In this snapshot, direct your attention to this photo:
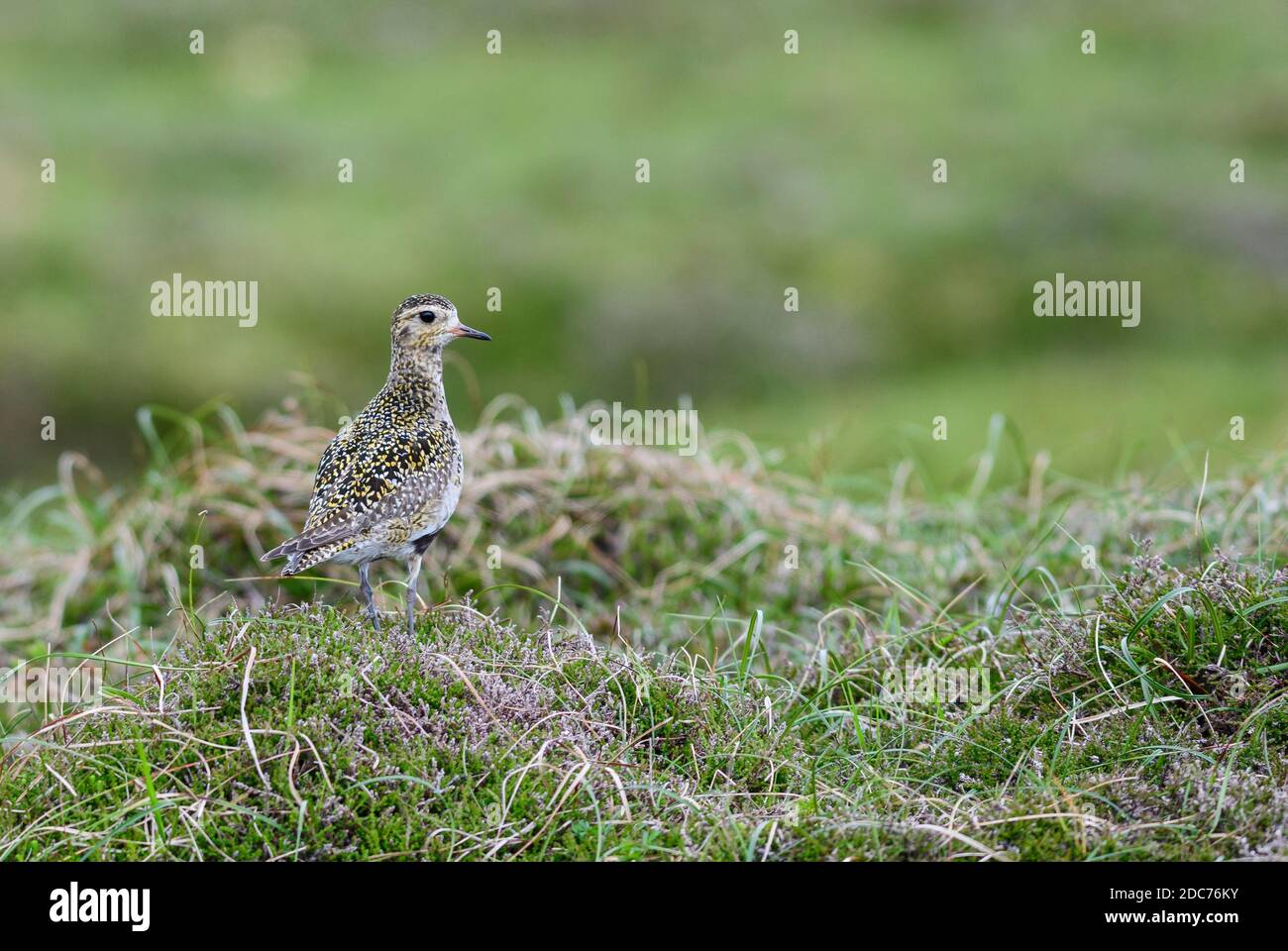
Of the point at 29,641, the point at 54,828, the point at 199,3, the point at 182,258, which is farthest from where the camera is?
the point at 199,3

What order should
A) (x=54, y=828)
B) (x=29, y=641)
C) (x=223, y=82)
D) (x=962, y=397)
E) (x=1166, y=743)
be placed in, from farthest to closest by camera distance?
(x=223, y=82), (x=962, y=397), (x=29, y=641), (x=1166, y=743), (x=54, y=828)

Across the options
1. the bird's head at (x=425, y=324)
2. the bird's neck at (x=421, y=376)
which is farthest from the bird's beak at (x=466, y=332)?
the bird's neck at (x=421, y=376)

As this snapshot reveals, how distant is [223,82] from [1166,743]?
2188 cm

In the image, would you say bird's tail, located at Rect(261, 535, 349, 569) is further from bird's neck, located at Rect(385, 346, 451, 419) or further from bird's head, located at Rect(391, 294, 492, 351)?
A: bird's head, located at Rect(391, 294, 492, 351)

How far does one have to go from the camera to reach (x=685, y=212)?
2052 cm

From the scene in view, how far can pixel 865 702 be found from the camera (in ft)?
21.3

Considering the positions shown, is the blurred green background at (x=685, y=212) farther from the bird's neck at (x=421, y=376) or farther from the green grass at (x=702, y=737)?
the bird's neck at (x=421, y=376)

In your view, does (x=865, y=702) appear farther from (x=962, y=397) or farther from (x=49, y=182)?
(x=49, y=182)

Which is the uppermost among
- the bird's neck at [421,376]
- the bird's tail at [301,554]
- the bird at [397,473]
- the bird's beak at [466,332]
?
the bird's beak at [466,332]

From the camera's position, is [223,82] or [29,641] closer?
[29,641]

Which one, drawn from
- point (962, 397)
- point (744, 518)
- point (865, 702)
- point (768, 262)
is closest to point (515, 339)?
point (768, 262)

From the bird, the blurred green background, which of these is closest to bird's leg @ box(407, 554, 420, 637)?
the bird

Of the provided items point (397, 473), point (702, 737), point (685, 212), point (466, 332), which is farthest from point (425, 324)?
point (685, 212)

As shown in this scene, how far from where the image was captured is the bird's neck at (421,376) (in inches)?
260
